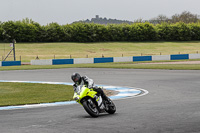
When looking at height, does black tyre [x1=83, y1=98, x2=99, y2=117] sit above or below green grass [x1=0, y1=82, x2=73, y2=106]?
above

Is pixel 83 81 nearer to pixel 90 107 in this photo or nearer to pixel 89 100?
pixel 89 100

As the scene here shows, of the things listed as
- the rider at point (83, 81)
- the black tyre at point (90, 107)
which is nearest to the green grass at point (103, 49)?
the rider at point (83, 81)

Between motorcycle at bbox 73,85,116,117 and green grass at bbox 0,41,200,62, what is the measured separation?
6822 cm

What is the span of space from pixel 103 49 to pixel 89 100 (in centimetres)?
8191

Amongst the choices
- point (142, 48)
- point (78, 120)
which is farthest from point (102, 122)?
point (142, 48)

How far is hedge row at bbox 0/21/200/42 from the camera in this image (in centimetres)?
9406

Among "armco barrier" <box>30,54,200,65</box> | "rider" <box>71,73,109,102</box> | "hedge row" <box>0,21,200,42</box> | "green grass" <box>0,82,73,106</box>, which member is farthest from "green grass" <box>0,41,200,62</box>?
"rider" <box>71,73,109,102</box>

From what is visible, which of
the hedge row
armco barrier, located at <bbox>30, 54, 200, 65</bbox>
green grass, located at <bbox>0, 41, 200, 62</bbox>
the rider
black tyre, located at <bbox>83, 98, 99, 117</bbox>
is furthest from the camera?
the hedge row

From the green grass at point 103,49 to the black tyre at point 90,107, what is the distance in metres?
68.3

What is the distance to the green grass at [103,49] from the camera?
3263 inches

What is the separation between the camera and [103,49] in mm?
91500

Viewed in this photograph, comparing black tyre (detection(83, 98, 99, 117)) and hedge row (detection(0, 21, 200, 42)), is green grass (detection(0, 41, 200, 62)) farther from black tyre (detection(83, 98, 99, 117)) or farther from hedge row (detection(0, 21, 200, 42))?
black tyre (detection(83, 98, 99, 117))

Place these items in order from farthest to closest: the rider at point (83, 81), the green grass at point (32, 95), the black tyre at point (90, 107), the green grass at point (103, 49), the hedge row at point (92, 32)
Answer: the hedge row at point (92, 32) → the green grass at point (103, 49) → the green grass at point (32, 95) → the rider at point (83, 81) → the black tyre at point (90, 107)

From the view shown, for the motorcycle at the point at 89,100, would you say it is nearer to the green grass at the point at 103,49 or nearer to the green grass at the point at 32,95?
the green grass at the point at 32,95
